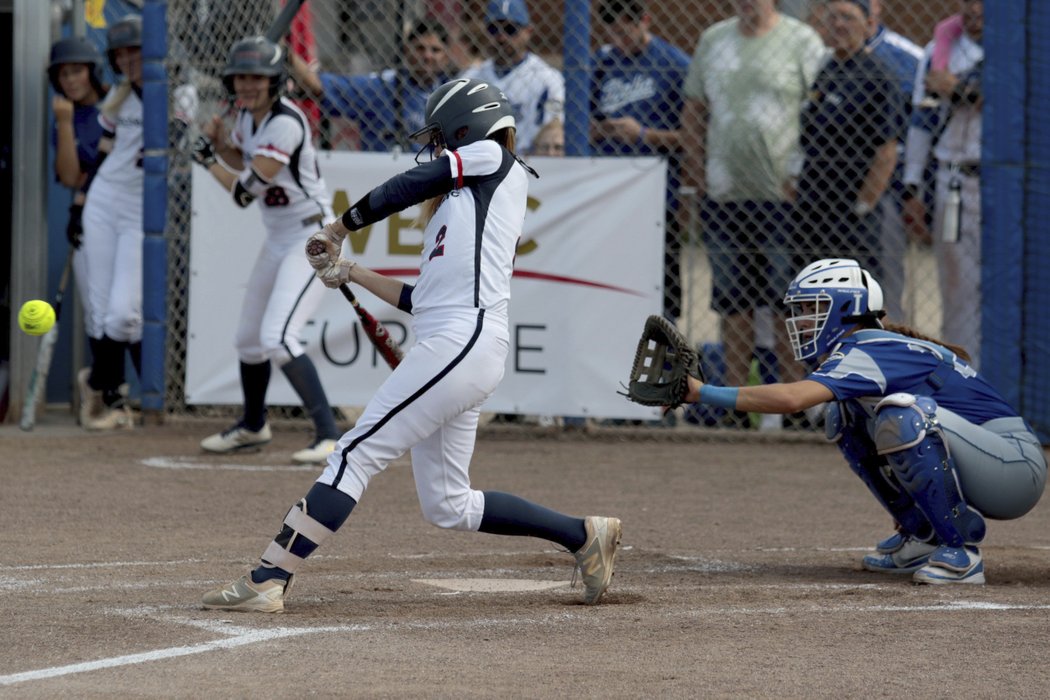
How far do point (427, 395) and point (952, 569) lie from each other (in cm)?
200

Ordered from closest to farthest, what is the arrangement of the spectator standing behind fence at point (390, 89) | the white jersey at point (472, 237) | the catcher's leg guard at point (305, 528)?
the catcher's leg guard at point (305, 528), the white jersey at point (472, 237), the spectator standing behind fence at point (390, 89)

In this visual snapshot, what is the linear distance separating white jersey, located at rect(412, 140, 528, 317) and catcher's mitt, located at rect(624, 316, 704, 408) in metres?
0.49

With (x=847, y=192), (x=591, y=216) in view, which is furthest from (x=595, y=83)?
(x=847, y=192)

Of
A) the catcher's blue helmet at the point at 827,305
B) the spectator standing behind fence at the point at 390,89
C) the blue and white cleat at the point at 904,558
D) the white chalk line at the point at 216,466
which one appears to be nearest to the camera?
the catcher's blue helmet at the point at 827,305

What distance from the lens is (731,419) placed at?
1002 centimetres

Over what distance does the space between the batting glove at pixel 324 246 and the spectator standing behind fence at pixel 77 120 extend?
5223 millimetres

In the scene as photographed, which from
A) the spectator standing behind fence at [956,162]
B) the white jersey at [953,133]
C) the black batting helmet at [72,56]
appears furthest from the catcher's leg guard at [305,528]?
the black batting helmet at [72,56]

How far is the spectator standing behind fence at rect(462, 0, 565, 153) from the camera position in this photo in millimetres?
9602

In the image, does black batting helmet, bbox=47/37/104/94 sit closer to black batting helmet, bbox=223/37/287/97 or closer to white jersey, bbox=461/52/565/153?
black batting helmet, bbox=223/37/287/97

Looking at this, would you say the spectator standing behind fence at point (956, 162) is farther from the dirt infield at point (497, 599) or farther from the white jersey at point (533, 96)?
the white jersey at point (533, 96)

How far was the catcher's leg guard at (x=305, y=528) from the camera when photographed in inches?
185

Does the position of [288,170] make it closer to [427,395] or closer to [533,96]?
[533,96]

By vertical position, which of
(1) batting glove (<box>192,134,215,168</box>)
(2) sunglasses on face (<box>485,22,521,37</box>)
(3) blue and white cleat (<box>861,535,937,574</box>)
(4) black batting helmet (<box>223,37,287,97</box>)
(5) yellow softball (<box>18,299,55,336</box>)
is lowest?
(3) blue and white cleat (<box>861,535,937,574</box>)

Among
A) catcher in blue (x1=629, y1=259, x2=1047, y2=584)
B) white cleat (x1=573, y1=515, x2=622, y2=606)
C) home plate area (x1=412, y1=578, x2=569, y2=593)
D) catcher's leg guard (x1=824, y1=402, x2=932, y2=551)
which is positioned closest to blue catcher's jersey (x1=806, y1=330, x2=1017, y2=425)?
catcher in blue (x1=629, y1=259, x2=1047, y2=584)
